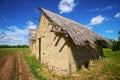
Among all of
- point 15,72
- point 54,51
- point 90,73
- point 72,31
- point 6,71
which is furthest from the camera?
point 54,51

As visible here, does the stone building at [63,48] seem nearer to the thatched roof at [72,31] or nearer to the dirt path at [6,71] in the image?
the thatched roof at [72,31]

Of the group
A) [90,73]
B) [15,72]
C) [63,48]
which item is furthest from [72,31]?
[15,72]

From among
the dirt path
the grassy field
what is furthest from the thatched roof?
the dirt path

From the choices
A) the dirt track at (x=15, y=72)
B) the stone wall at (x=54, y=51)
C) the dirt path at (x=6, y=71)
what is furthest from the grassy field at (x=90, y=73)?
the dirt path at (x=6, y=71)

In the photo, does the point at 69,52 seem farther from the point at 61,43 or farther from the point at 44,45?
the point at 44,45

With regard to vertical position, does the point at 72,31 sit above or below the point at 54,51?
above

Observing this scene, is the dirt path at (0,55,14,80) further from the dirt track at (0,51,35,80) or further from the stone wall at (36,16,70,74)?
the stone wall at (36,16,70,74)

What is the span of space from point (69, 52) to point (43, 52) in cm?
484

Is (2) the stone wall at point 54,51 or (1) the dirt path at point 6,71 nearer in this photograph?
(1) the dirt path at point 6,71

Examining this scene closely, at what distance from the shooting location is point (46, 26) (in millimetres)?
13016

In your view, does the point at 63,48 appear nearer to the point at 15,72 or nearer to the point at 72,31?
the point at 72,31

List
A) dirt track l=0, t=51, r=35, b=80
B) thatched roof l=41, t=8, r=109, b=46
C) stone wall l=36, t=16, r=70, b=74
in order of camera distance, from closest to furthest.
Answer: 1. dirt track l=0, t=51, r=35, b=80
2. thatched roof l=41, t=8, r=109, b=46
3. stone wall l=36, t=16, r=70, b=74

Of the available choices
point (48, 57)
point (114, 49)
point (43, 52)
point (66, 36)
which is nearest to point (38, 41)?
point (43, 52)

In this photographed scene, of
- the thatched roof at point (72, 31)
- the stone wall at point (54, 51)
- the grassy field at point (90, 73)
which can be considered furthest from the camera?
the stone wall at point (54, 51)
